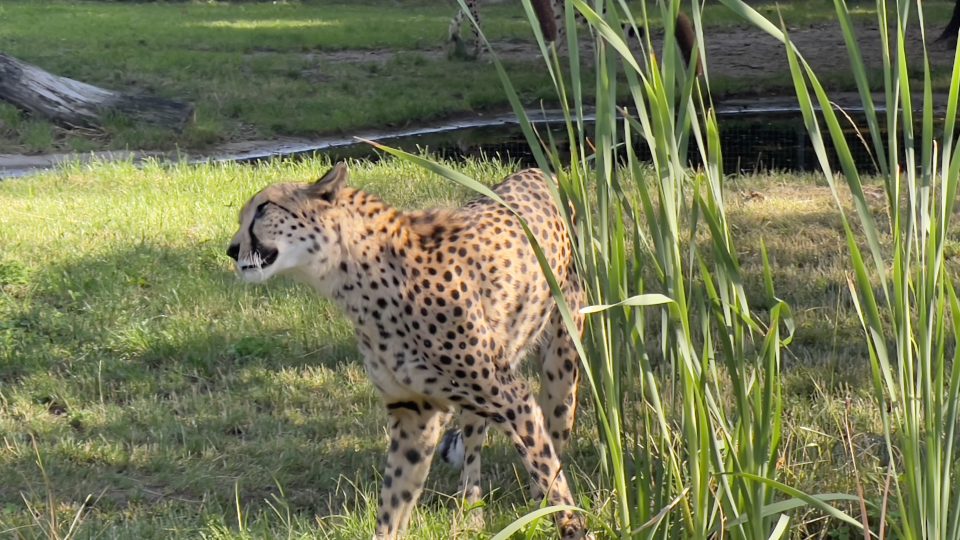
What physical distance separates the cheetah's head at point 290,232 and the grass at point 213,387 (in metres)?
0.65

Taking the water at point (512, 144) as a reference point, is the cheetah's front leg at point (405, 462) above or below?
above

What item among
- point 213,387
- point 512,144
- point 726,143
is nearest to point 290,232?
point 213,387

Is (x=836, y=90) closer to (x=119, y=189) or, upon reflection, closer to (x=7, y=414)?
(x=119, y=189)

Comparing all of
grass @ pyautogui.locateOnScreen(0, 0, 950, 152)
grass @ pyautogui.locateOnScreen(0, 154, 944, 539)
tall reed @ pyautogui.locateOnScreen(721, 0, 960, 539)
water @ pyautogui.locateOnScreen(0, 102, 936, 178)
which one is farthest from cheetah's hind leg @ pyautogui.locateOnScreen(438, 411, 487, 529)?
grass @ pyautogui.locateOnScreen(0, 0, 950, 152)

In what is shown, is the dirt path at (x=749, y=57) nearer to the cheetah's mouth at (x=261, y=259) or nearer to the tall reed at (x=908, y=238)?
the cheetah's mouth at (x=261, y=259)

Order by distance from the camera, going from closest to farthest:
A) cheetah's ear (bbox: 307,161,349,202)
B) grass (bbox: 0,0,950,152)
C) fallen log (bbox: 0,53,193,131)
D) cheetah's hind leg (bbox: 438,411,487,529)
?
cheetah's ear (bbox: 307,161,349,202) < cheetah's hind leg (bbox: 438,411,487,529) < fallen log (bbox: 0,53,193,131) < grass (bbox: 0,0,950,152)

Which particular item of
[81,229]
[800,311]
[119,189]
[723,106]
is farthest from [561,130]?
[800,311]

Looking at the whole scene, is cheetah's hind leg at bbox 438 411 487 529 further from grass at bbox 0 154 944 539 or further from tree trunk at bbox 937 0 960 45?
tree trunk at bbox 937 0 960 45

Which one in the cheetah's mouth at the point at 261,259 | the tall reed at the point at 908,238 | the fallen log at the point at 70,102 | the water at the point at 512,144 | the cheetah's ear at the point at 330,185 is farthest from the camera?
the fallen log at the point at 70,102

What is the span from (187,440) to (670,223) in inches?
109

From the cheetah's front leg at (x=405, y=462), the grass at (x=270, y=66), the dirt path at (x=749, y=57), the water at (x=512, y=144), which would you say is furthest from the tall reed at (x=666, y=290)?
the grass at (x=270, y=66)

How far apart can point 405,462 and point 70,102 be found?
29.0 feet

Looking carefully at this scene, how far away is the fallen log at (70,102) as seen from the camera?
37.3ft

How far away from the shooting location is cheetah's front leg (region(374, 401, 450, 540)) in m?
3.66
